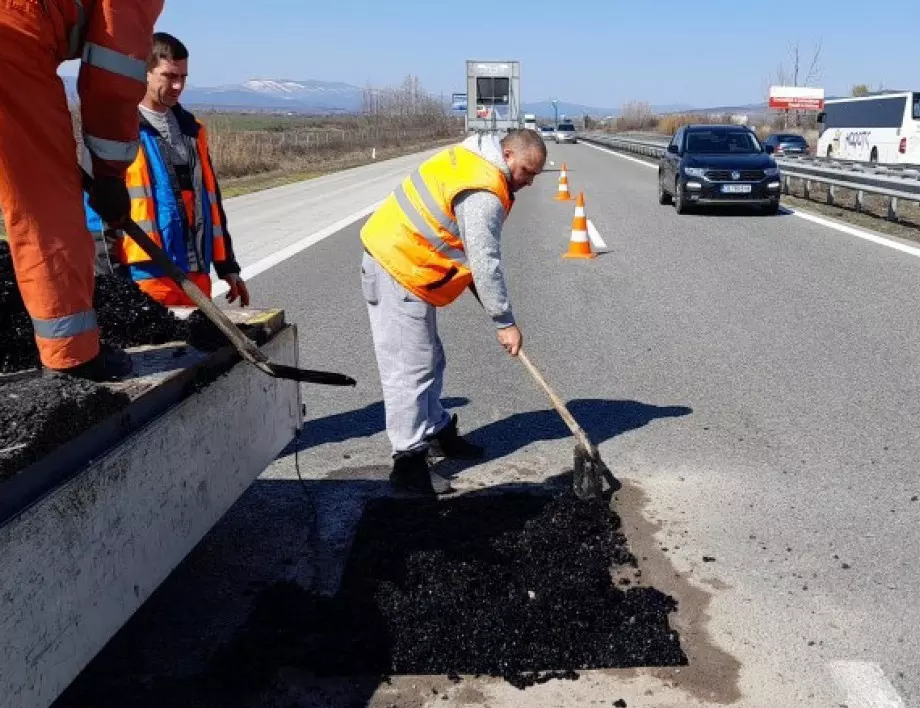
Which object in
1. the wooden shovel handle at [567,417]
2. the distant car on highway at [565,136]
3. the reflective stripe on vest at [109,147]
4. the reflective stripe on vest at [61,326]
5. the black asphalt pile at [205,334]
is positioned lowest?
the distant car on highway at [565,136]

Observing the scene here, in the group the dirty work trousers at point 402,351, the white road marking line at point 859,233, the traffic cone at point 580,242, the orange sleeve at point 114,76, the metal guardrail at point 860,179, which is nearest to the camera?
the orange sleeve at point 114,76

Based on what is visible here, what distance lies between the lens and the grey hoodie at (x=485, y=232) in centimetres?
393

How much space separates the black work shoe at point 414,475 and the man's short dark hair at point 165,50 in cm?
202

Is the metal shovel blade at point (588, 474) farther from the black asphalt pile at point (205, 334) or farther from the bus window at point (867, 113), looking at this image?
the bus window at point (867, 113)

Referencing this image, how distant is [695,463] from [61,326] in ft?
10.4

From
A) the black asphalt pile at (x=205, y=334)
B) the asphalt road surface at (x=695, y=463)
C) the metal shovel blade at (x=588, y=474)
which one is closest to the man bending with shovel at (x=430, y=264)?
the asphalt road surface at (x=695, y=463)

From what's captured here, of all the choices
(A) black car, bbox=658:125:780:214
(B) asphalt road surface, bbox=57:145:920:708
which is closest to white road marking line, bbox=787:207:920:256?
(A) black car, bbox=658:125:780:214

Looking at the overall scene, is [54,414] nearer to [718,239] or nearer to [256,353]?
[256,353]

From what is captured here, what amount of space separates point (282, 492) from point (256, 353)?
1.45m

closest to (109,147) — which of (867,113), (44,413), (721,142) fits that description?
(44,413)

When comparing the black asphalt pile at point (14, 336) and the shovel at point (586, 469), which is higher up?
the black asphalt pile at point (14, 336)

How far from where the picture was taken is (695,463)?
474cm

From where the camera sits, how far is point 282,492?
14.5ft

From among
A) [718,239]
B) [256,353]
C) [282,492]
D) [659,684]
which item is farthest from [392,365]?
[718,239]
